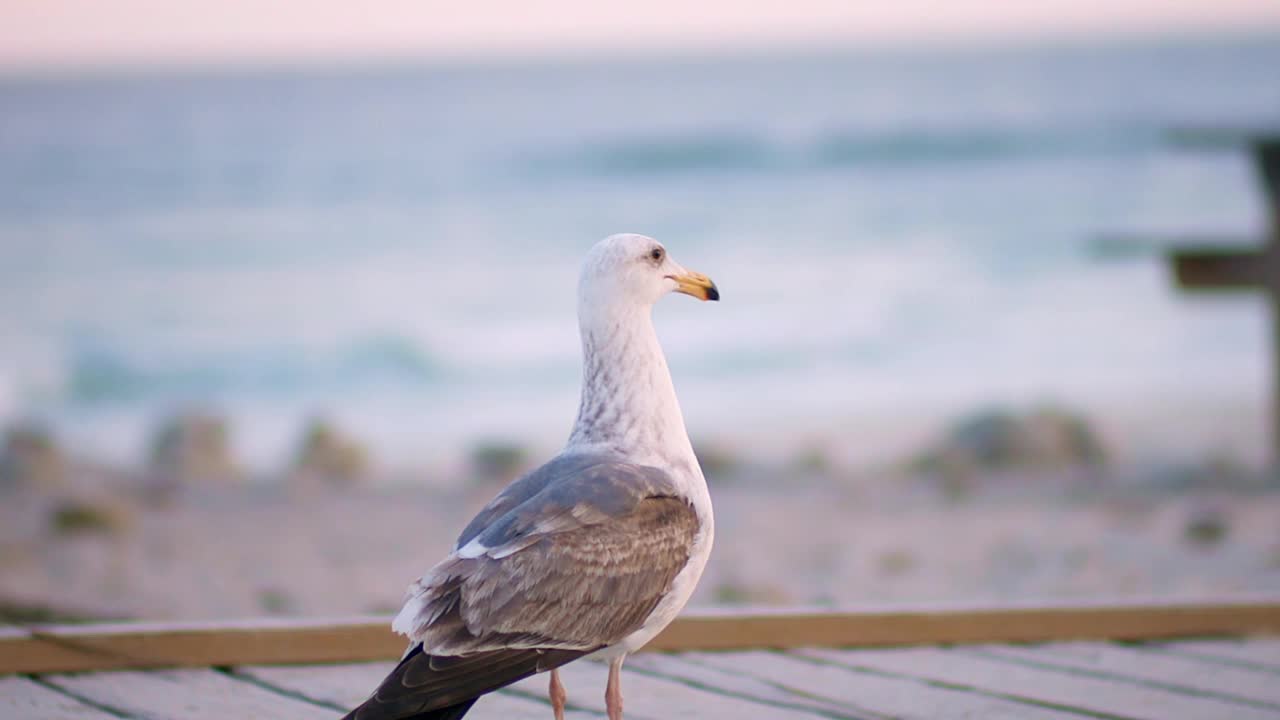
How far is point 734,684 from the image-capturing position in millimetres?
3275

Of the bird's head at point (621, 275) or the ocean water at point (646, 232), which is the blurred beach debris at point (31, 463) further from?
the bird's head at point (621, 275)

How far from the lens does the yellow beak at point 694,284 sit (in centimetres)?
319

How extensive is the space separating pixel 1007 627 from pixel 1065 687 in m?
0.41

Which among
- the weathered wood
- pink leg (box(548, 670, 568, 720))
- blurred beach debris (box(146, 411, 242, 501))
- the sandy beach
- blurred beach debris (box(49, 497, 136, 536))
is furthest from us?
blurred beach debris (box(146, 411, 242, 501))

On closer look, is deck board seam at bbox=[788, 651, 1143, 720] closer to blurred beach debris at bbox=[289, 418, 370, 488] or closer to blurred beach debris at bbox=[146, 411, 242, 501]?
Result: blurred beach debris at bbox=[289, 418, 370, 488]

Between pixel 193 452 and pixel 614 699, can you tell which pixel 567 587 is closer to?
pixel 614 699

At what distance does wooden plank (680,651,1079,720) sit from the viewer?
303 cm

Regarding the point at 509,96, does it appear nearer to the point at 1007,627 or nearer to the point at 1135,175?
the point at 1135,175

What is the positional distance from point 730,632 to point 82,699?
1438 mm

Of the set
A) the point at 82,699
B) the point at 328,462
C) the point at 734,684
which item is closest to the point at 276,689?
the point at 82,699

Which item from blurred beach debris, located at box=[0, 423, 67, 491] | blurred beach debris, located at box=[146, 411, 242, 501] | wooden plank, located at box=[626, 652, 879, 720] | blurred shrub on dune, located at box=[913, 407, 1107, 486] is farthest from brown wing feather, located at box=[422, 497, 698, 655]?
blurred beach debris, located at box=[146, 411, 242, 501]

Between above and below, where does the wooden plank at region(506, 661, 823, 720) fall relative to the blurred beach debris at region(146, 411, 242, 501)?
below

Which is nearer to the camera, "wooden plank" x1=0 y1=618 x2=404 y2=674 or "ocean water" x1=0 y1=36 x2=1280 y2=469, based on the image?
"wooden plank" x1=0 y1=618 x2=404 y2=674

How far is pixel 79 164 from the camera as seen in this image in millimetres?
39031
